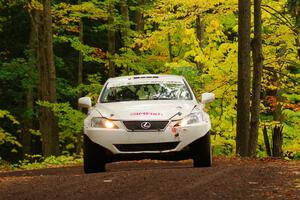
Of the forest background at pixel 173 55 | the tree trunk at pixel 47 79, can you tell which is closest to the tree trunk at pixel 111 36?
the forest background at pixel 173 55

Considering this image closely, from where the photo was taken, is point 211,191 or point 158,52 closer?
point 211,191

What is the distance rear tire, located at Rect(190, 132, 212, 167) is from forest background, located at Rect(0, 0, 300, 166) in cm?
312

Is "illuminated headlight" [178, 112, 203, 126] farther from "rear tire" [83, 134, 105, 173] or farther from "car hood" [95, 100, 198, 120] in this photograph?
"rear tire" [83, 134, 105, 173]

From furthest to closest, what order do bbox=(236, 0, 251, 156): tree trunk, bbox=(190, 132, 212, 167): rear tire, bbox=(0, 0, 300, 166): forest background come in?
bbox=(0, 0, 300, 166): forest background, bbox=(236, 0, 251, 156): tree trunk, bbox=(190, 132, 212, 167): rear tire

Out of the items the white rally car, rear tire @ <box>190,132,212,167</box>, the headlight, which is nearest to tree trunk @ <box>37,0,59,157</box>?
the white rally car

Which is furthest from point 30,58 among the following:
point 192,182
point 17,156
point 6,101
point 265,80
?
point 192,182

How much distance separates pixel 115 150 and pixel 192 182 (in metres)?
2.08

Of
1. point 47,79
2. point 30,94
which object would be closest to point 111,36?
point 47,79

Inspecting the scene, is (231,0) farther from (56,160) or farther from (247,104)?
(56,160)

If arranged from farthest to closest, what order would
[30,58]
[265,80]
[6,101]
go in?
1. [6,101]
2. [30,58]
3. [265,80]

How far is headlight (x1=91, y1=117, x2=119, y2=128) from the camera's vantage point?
364 inches

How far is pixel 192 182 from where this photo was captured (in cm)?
757

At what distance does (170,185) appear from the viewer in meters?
7.32

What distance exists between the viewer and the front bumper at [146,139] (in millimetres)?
9164
